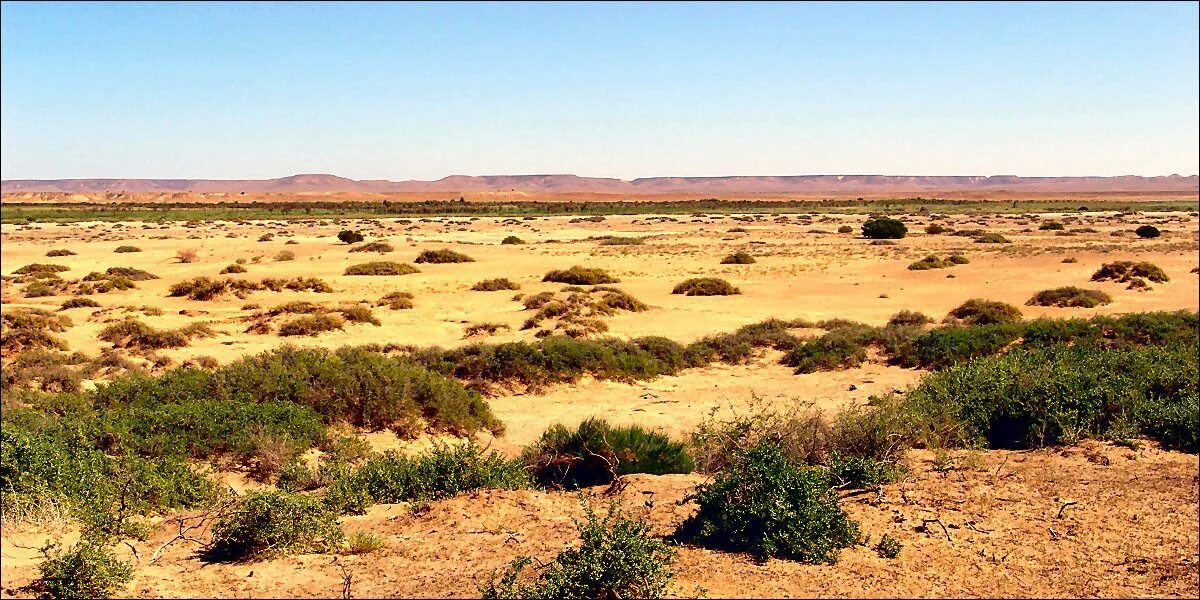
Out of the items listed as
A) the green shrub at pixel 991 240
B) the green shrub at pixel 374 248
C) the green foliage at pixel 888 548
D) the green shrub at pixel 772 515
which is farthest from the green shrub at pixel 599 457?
the green shrub at pixel 991 240

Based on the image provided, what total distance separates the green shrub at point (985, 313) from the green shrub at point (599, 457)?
14.5 metres

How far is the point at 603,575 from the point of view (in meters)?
5.43

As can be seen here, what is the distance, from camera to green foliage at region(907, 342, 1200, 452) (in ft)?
31.0

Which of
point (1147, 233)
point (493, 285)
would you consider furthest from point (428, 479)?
point (1147, 233)

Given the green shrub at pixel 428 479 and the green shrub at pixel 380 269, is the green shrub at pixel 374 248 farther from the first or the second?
the green shrub at pixel 428 479

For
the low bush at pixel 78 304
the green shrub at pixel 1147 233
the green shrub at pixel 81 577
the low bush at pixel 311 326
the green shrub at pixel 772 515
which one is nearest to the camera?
the green shrub at pixel 81 577

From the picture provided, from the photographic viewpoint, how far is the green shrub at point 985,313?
21.4m

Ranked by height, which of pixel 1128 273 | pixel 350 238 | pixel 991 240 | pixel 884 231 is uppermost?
pixel 884 231

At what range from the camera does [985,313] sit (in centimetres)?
2169

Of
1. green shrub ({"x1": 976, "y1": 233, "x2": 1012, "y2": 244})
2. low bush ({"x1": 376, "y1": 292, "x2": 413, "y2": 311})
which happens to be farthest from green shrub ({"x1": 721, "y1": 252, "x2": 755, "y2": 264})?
green shrub ({"x1": 976, "y1": 233, "x2": 1012, "y2": 244})

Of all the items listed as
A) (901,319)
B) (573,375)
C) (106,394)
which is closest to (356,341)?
(573,375)

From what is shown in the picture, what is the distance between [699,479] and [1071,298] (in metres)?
20.3

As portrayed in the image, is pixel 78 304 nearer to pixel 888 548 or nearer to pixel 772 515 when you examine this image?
pixel 772 515

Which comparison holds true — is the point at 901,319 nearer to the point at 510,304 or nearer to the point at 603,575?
the point at 510,304
